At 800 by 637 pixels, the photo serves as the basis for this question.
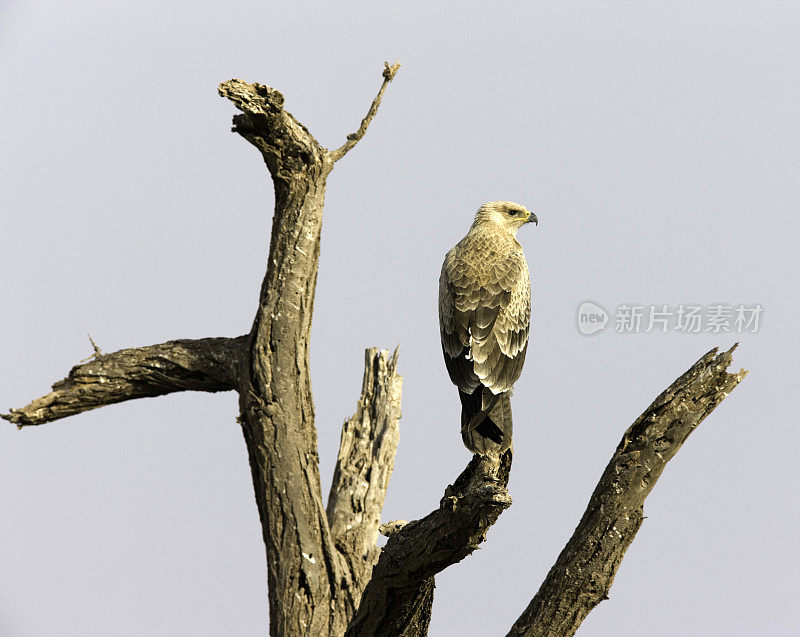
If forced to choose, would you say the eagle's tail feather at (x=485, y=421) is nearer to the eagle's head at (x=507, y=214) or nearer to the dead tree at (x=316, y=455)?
the dead tree at (x=316, y=455)

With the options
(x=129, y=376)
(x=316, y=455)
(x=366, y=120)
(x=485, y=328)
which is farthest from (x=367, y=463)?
(x=366, y=120)

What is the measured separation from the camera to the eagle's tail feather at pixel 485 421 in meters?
5.72

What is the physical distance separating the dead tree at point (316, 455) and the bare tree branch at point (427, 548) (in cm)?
1

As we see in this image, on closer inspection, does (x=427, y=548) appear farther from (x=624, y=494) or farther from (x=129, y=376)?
(x=129, y=376)

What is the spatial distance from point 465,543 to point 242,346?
3204mm

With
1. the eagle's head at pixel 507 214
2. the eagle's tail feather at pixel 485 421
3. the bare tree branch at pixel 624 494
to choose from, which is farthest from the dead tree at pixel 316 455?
the eagle's head at pixel 507 214

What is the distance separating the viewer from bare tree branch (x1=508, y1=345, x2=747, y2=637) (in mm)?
5371

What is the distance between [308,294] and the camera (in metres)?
7.13

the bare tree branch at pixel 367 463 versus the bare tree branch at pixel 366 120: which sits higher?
the bare tree branch at pixel 366 120

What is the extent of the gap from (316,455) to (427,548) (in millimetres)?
2342

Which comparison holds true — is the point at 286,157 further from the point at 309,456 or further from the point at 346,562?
the point at 346,562

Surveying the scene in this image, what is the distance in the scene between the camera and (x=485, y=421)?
588 centimetres

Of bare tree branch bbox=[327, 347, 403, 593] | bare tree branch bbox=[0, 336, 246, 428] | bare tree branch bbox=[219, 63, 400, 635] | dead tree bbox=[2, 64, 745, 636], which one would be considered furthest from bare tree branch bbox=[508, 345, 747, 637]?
bare tree branch bbox=[0, 336, 246, 428]

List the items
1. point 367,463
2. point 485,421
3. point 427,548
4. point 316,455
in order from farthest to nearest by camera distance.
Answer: point 367,463
point 316,455
point 485,421
point 427,548
